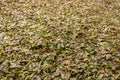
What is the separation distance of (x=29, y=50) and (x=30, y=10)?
3.05 meters

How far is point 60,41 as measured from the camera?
6.79 meters

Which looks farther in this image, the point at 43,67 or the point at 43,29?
the point at 43,29

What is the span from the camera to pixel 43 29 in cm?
753

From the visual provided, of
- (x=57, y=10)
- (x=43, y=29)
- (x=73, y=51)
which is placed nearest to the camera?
(x=73, y=51)

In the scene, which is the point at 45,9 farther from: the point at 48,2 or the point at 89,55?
the point at 89,55

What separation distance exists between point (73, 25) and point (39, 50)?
1.89 m

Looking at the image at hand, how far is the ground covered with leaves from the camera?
18.9 feet

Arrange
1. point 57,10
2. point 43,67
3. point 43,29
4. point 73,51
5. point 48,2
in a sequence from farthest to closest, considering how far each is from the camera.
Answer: point 48,2 → point 57,10 → point 43,29 → point 73,51 → point 43,67

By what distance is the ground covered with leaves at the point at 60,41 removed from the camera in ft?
18.9

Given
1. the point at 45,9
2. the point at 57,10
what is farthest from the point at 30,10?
the point at 57,10

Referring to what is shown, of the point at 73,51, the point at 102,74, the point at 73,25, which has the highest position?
the point at 73,25

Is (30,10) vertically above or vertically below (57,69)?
above

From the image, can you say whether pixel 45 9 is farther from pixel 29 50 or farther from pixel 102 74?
pixel 102 74

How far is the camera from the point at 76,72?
5656 millimetres
